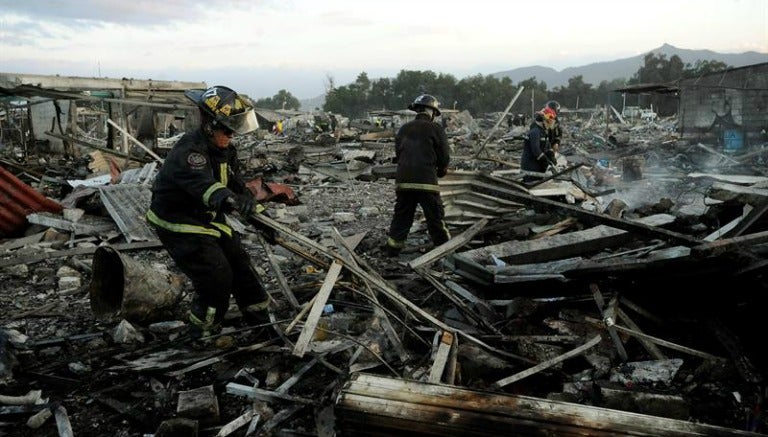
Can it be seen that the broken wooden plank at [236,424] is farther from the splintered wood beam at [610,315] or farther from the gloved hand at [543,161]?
the gloved hand at [543,161]

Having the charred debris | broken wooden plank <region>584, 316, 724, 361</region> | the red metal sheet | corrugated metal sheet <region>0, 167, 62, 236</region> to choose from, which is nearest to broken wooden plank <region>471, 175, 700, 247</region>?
the charred debris

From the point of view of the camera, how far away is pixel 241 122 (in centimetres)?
337

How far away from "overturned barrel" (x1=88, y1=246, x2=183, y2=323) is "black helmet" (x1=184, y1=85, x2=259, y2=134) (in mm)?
1312

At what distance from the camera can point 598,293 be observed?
3.48 m

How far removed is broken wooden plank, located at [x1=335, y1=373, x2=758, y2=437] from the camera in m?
2.10

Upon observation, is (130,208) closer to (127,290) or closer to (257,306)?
(127,290)

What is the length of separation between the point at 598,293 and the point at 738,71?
51.9 ft

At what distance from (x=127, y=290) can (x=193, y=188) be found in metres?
1.13

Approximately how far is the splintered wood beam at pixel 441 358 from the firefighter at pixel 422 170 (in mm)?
2622

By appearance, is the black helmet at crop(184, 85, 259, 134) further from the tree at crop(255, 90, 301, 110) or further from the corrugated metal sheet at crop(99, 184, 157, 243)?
the tree at crop(255, 90, 301, 110)

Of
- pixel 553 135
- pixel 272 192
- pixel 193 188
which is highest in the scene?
pixel 553 135

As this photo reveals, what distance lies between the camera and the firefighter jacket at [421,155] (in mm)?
5523

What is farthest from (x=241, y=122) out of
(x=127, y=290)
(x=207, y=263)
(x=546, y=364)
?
(x=546, y=364)

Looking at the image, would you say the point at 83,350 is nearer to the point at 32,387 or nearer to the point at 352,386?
the point at 32,387
